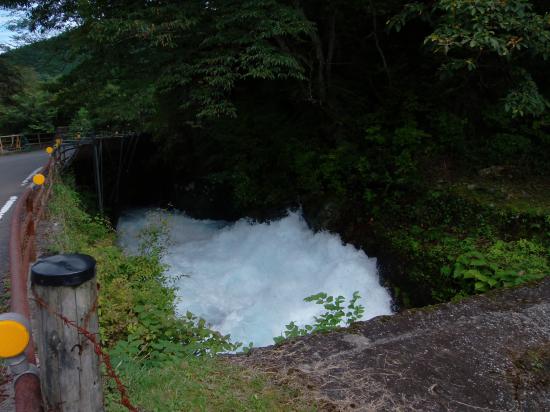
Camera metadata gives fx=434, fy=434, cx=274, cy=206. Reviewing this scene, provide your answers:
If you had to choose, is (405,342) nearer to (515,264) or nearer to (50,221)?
(515,264)

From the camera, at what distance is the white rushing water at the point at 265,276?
25.9ft

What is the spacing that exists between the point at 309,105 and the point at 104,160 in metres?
9.32

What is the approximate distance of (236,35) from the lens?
8047 mm

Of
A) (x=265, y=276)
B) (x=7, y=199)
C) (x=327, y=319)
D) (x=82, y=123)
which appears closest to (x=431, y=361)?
(x=327, y=319)

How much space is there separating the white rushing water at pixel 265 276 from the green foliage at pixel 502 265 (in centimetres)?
165

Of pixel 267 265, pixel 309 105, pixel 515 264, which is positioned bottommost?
pixel 267 265

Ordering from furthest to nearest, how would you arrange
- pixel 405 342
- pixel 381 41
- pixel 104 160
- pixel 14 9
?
pixel 104 160 < pixel 381 41 < pixel 14 9 < pixel 405 342

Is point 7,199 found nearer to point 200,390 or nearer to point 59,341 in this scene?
point 200,390

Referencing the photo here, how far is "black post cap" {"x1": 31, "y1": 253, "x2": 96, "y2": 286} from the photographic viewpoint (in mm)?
1686

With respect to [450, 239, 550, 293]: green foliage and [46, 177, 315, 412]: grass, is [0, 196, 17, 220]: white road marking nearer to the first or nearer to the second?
[46, 177, 315, 412]: grass

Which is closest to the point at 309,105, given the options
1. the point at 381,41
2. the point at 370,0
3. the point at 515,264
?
the point at 381,41

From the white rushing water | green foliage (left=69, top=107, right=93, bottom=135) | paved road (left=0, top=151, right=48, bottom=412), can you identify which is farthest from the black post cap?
green foliage (left=69, top=107, right=93, bottom=135)

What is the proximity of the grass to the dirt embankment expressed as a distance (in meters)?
0.31

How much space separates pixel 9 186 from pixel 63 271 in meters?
12.4
